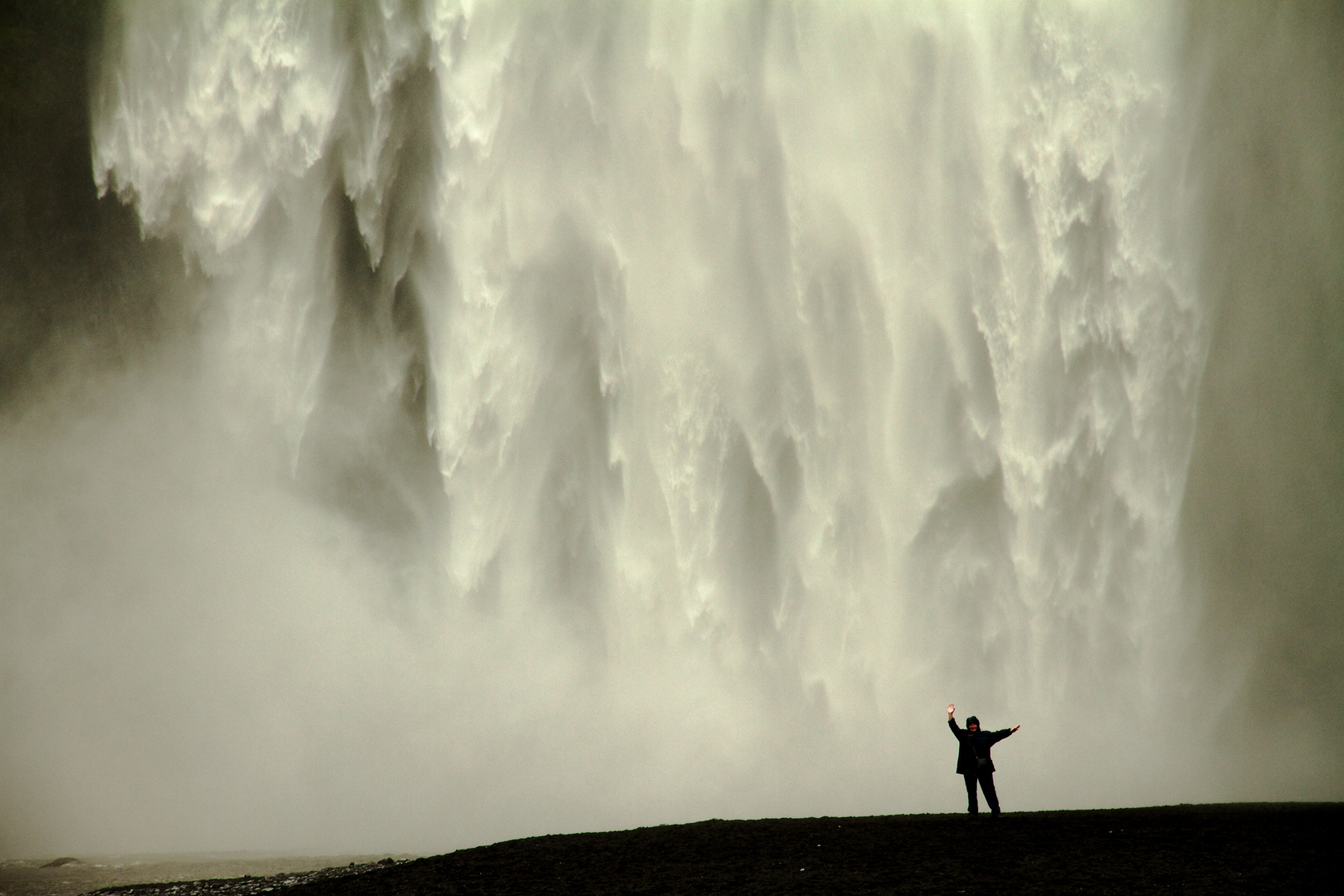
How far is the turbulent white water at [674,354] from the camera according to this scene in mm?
21531

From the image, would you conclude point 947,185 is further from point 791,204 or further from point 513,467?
point 513,467

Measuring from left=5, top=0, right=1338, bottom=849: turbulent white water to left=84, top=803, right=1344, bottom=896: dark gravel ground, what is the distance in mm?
7470

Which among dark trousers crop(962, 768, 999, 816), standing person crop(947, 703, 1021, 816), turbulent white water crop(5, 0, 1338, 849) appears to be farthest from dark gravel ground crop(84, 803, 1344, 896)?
turbulent white water crop(5, 0, 1338, 849)

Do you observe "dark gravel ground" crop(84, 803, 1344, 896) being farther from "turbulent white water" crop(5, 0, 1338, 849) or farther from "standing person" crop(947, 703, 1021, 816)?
"turbulent white water" crop(5, 0, 1338, 849)

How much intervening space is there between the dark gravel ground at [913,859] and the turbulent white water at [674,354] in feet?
24.5

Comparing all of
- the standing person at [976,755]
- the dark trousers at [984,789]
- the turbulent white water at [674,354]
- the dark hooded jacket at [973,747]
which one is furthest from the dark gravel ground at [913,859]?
the turbulent white water at [674,354]

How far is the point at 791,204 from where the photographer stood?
74.0 ft

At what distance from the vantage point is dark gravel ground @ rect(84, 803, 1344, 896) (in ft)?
34.2

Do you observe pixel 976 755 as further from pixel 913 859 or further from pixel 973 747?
pixel 913 859

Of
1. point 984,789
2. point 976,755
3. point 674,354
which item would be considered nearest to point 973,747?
point 976,755

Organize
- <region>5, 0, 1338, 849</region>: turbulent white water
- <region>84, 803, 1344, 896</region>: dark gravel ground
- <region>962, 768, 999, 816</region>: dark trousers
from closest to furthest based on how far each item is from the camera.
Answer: <region>84, 803, 1344, 896</region>: dark gravel ground
<region>962, 768, 999, 816</region>: dark trousers
<region>5, 0, 1338, 849</region>: turbulent white water

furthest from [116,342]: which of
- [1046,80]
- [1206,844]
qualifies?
[1206,844]

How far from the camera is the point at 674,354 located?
22.4 meters

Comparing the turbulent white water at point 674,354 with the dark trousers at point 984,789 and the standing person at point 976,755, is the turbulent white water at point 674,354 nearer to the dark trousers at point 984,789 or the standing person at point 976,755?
the dark trousers at point 984,789
